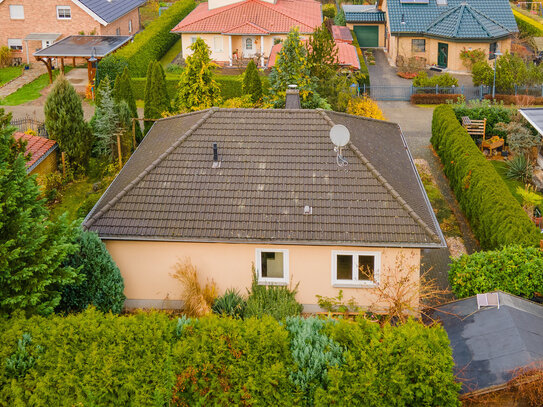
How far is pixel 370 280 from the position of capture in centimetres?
1805

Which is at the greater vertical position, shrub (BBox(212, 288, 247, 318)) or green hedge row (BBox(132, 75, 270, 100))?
green hedge row (BBox(132, 75, 270, 100))

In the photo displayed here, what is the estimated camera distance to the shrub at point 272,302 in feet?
56.0

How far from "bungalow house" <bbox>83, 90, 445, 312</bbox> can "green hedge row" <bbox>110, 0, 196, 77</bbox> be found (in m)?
24.4

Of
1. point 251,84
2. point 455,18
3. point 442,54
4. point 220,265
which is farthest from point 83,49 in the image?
point 220,265

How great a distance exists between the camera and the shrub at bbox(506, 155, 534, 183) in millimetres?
29438

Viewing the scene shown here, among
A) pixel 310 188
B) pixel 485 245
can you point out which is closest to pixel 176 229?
pixel 310 188

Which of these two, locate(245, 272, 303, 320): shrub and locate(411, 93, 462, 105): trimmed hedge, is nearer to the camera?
locate(245, 272, 303, 320): shrub

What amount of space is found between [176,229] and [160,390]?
611 cm

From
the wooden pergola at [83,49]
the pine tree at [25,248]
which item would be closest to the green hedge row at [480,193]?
the pine tree at [25,248]

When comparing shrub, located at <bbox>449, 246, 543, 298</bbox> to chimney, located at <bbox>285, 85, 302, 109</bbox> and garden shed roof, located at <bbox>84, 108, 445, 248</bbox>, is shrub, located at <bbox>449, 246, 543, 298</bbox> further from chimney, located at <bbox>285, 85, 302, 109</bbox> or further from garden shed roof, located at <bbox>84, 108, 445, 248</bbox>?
chimney, located at <bbox>285, 85, 302, 109</bbox>

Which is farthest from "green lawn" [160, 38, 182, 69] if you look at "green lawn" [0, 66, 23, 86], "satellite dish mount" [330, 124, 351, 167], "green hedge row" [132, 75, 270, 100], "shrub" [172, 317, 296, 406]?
"shrub" [172, 317, 296, 406]

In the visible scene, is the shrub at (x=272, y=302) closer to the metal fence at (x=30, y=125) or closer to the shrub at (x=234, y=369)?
the shrub at (x=234, y=369)

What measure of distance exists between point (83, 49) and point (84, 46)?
3.00ft

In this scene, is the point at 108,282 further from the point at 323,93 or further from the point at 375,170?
the point at 323,93
